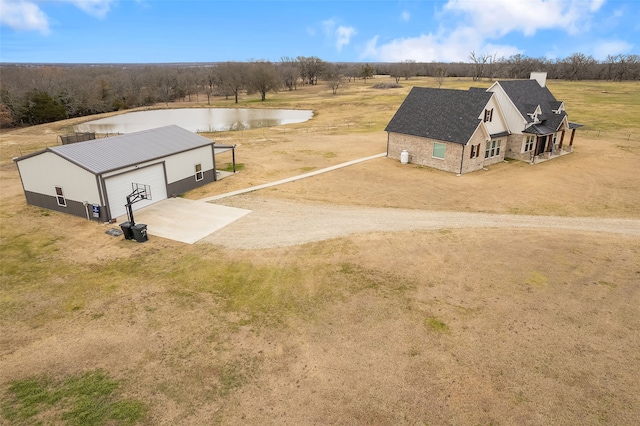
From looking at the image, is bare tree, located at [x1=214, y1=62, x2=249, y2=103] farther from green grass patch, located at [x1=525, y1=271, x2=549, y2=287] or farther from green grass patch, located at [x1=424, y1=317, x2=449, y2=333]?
green grass patch, located at [x1=424, y1=317, x2=449, y2=333]

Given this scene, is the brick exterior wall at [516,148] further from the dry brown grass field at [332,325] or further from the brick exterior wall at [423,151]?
the dry brown grass field at [332,325]

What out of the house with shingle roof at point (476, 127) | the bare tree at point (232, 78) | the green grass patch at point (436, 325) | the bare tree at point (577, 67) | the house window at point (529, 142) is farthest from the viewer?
the bare tree at point (577, 67)

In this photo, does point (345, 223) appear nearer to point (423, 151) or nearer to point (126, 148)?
point (126, 148)

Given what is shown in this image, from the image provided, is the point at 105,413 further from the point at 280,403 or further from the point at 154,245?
the point at 154,245

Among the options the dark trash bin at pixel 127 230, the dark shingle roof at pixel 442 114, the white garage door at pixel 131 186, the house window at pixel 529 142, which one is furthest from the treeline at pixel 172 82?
the house window at pixel 529 142

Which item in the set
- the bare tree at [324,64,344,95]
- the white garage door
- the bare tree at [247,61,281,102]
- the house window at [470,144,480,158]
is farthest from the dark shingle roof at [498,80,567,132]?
the bare tree at [324,64,344,95]

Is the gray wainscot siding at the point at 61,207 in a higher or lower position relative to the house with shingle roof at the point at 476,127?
lower
